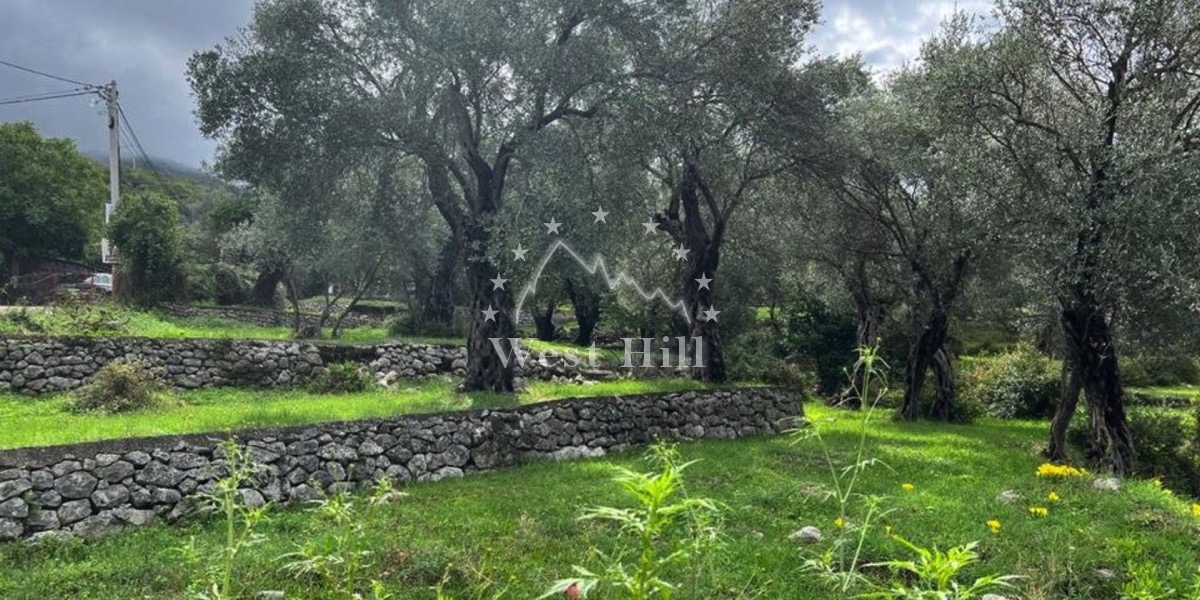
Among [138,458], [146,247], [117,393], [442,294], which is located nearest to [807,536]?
[138,458]

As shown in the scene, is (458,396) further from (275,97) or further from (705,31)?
(705,31)

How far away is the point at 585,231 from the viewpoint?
1289 cm

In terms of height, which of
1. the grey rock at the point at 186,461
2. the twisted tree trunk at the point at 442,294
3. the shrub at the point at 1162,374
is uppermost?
the twisted tree trunk at the point at 442,294

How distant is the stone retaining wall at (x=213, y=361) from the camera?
547 inches

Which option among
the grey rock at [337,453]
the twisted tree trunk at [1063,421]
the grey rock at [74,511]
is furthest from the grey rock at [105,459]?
the twisted tree trunk at [1063,421]

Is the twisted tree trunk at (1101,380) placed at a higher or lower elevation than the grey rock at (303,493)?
higher

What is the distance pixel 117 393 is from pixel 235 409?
1968mm

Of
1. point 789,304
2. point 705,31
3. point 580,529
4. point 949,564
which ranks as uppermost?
point 705,31

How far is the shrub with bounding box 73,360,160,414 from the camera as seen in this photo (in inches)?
470

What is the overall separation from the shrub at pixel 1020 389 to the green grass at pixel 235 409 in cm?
879

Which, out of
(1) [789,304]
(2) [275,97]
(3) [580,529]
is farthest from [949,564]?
(1) [789,304]

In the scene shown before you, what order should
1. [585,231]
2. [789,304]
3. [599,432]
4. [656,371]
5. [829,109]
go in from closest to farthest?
[599,432]
[585,231]
[829,109]
[656,371]
[789,304]

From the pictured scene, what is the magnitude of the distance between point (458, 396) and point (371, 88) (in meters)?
6.19

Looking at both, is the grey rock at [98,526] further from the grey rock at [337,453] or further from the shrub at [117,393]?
the shrub at [117,393]
